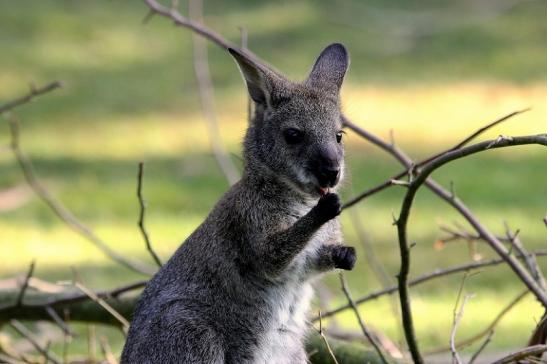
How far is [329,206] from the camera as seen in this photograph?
13.7 ft

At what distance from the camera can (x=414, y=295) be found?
25.9 feet

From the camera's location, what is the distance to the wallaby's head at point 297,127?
175 inches

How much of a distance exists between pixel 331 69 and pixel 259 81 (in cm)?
37

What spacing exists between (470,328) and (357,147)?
12.8 feet

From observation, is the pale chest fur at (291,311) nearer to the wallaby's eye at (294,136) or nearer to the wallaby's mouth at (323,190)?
the wallaby's mouth at (323,190)

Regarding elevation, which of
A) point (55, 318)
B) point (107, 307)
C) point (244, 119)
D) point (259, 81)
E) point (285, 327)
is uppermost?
point (244, 119)

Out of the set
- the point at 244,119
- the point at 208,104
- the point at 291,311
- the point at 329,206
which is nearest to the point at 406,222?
the point at 329,206

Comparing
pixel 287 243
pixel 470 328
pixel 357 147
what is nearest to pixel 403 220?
pixel 287 243

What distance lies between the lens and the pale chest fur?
4613 mm

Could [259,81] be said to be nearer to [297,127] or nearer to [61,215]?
[297,127]

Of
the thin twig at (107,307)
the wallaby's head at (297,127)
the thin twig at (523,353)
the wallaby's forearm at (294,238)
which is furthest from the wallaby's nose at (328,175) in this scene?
the thin twig at (107,307)

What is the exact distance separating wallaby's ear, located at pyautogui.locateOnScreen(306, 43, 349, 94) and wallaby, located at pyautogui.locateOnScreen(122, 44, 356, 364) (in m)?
0.06

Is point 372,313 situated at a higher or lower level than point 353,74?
lower

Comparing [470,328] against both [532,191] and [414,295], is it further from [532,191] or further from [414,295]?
[532,191]
